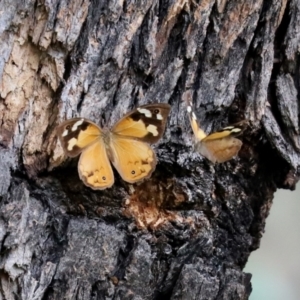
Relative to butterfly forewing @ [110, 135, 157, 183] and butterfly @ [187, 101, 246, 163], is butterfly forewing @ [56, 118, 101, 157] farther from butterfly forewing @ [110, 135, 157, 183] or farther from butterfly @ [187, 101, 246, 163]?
butterfly @ [187, 101, 246, 163]

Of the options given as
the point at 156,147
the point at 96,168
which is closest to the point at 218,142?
the point at 156,147

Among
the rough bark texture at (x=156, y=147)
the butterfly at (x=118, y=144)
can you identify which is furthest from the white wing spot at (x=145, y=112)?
the rough bark texture at (x=156, y=147)

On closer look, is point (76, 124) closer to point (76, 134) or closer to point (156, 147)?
point (76, 134)

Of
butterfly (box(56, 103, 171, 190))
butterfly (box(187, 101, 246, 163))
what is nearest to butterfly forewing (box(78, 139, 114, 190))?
butterfly (box(56, 103, 171, 190))

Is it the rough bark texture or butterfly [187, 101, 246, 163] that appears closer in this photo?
the rough bark texture

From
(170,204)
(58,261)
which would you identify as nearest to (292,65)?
(170,204)

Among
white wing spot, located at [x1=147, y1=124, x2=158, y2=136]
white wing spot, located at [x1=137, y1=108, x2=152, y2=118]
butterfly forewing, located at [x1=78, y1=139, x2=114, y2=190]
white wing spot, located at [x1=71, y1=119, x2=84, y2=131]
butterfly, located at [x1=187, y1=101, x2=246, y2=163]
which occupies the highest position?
butterfly, located at [x1=187, y1=101, x2=246, y2=163]
